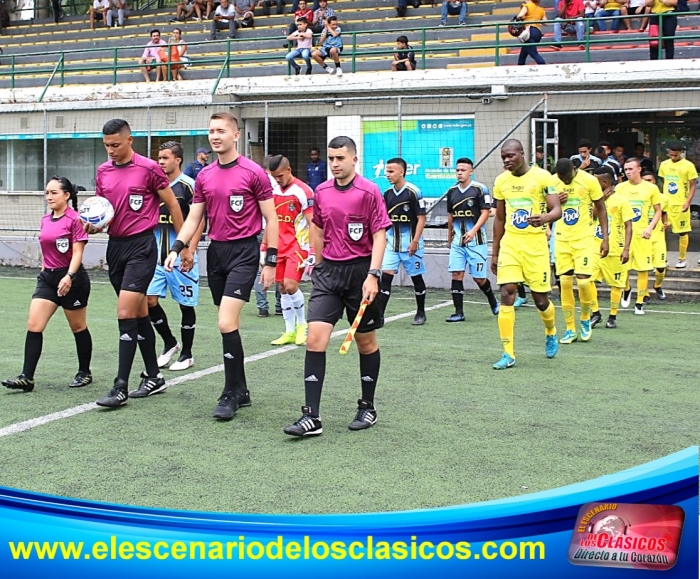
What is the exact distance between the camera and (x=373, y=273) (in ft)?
21.5

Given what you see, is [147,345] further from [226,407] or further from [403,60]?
[403,60]

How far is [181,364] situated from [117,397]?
5.82 ft

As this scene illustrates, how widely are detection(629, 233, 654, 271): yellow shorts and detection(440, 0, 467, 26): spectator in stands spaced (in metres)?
11.2

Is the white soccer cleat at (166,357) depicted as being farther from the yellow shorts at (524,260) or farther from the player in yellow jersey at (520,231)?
the yellow shorts at (524,260)

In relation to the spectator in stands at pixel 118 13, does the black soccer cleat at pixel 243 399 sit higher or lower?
lower

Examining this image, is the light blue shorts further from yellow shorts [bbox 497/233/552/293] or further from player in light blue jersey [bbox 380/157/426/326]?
player in light blue jersey [bbox 380/157/426/326]

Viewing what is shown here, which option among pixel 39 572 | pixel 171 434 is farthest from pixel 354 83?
pixel 39 572

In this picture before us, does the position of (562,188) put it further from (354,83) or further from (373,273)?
(354,83)

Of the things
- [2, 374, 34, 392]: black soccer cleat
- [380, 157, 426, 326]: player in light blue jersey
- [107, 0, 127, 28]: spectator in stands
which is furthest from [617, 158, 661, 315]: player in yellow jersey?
[107, 0, 127, 28]: spectator in stands

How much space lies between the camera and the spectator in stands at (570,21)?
19120 mm

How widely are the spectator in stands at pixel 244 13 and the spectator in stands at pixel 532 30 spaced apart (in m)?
9.17

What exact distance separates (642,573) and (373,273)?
463 cm

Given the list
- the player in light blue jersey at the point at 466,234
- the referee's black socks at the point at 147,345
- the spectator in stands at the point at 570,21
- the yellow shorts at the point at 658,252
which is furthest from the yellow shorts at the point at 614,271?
the spectator in stands at the point at 570,21

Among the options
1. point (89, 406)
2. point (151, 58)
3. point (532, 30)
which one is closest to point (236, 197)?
point (89, 406)
